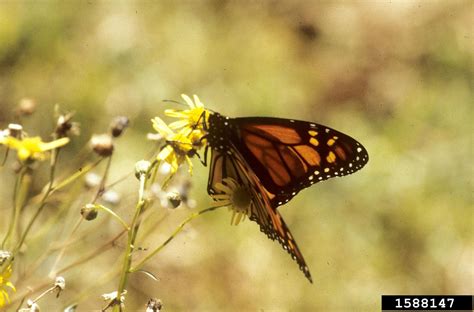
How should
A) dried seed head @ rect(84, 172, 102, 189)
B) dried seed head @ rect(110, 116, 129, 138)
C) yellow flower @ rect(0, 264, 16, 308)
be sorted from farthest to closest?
1. dried seed head @ rect(84, 172, 102, 189)
2. dried seed head @ rect(110, 116, 129, 138)
3. yellow flower @ rect(0, 264, 16, 308)

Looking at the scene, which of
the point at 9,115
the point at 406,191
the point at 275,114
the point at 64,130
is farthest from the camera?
the point at 275,114

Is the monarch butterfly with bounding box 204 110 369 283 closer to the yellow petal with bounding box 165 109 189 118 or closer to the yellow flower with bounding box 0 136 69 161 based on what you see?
the yellow petal with bounding box 165 109 189 118

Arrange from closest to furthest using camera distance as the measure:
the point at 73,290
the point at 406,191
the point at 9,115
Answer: the point at 73,290
the point at 9,115
the point at 406,191

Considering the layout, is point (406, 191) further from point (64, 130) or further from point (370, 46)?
point (64, 130)

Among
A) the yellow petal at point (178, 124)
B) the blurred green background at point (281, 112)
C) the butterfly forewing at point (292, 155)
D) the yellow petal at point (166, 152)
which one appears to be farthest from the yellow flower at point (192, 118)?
the blurred green background at point (281, 112)

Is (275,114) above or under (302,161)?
above

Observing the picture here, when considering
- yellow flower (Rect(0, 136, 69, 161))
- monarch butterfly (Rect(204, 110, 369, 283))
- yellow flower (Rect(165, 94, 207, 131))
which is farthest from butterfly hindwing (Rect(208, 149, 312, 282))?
yellow flower (Rect(0, 136, 69, 161))

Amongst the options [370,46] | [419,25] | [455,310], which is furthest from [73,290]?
[419,25]

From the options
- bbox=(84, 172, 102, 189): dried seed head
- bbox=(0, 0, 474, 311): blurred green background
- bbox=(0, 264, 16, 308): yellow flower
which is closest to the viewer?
bbox=(0, 264, 16, 308): yellow flower
